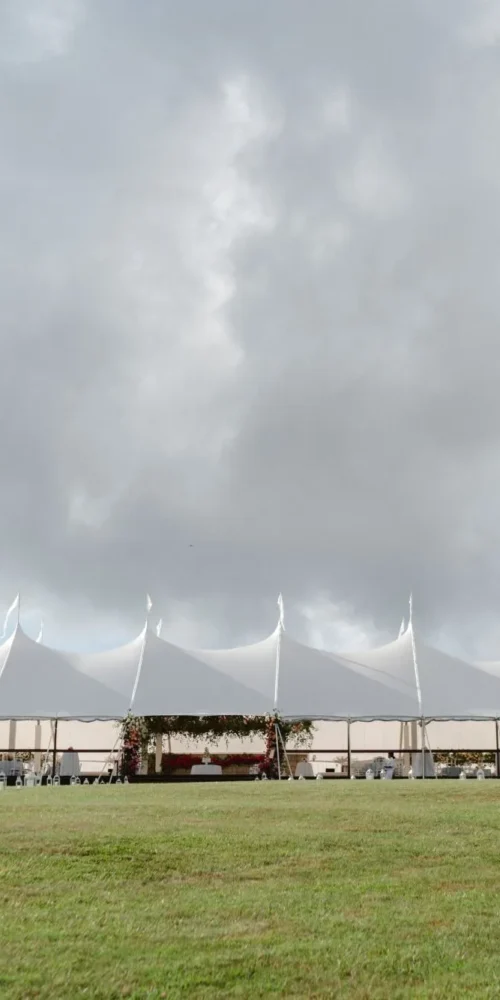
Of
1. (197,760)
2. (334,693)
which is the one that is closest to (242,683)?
(334,693)

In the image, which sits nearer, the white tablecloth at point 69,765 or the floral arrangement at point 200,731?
the white tablecloth at point 69,765

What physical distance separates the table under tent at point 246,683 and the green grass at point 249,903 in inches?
446

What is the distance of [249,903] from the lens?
7020mm

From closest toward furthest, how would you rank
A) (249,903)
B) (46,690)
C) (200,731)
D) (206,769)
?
(249,903) → (46,690) → (206,769) → (200,731)

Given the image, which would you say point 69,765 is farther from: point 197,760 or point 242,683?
point 197,760

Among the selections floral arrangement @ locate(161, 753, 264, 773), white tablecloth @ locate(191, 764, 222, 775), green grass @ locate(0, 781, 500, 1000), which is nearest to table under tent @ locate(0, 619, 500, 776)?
white tablecloth @ locate(191, 764, 222, 775)

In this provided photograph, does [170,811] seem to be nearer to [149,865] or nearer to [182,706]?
[149,865]

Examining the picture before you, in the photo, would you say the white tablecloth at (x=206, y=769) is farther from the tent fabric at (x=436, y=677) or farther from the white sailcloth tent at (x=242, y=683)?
the tent fabric at (x=436, y=677)

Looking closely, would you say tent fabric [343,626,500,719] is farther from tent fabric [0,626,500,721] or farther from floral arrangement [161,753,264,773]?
floral arrangement [161,753,264,773]

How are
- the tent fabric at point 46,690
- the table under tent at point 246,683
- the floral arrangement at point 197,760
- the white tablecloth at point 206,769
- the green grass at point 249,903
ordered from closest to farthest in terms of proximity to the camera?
the green grass at point 249,903
the tent fabric at point 46,690
the table under tent at point 246,683
the white tablecloth at point 206,769
the floral arrangement at point 197,760

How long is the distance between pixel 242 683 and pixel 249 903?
18.5 meters

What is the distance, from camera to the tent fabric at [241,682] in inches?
969

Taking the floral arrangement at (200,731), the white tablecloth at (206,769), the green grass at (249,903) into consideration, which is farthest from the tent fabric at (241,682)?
the green grass at (249,903)

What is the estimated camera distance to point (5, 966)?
17.0 ft
